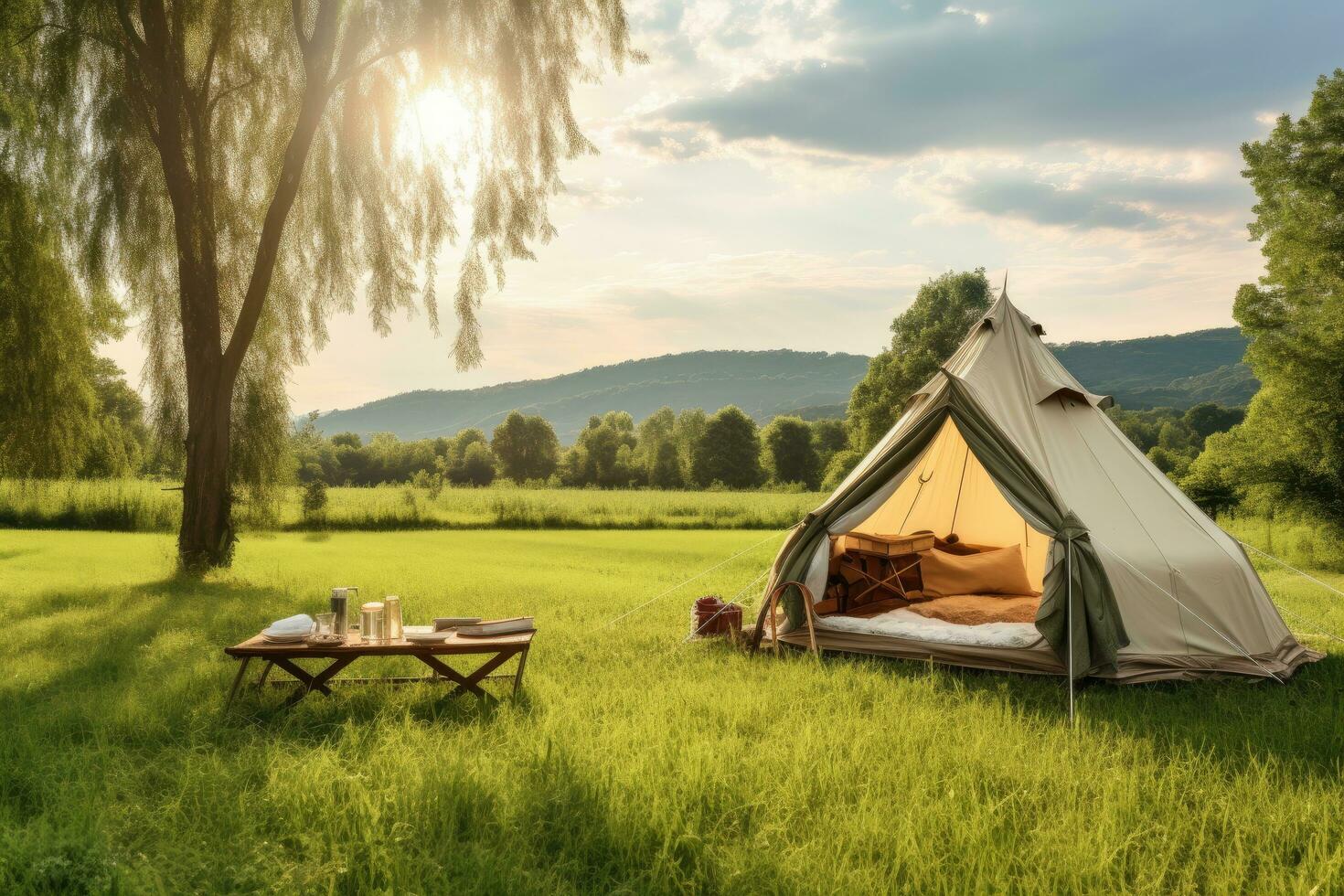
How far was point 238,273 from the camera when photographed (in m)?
12.1

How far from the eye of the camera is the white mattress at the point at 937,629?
6391mm

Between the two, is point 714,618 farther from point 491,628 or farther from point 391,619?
point 391,619

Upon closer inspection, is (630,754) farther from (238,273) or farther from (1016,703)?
(238,273)

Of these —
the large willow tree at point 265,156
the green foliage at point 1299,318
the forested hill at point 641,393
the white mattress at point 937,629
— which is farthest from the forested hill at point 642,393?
the white mattress at point 937,629

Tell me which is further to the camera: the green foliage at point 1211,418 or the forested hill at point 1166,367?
the forested hill at point 1166,367

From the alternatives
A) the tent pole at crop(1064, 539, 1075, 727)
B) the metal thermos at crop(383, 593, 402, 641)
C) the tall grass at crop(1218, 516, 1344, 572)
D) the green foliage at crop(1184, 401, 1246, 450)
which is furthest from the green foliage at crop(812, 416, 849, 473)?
the metal thermos at crop(383, 593, 402, 641)

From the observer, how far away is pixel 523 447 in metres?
57.1

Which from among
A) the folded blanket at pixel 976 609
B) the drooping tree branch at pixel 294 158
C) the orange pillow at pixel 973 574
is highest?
the drooping tree branch at pixel 294 158

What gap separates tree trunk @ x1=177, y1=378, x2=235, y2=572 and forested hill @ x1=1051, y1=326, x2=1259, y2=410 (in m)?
81.9

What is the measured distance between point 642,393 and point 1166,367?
97540mm

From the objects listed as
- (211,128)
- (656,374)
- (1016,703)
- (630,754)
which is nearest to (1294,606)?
(1016,703)

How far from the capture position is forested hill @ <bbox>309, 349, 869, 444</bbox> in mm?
168375

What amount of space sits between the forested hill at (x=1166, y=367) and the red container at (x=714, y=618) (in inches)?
3221

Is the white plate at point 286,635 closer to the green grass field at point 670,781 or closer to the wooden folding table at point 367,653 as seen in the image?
the wooden folding table at point 367,653
